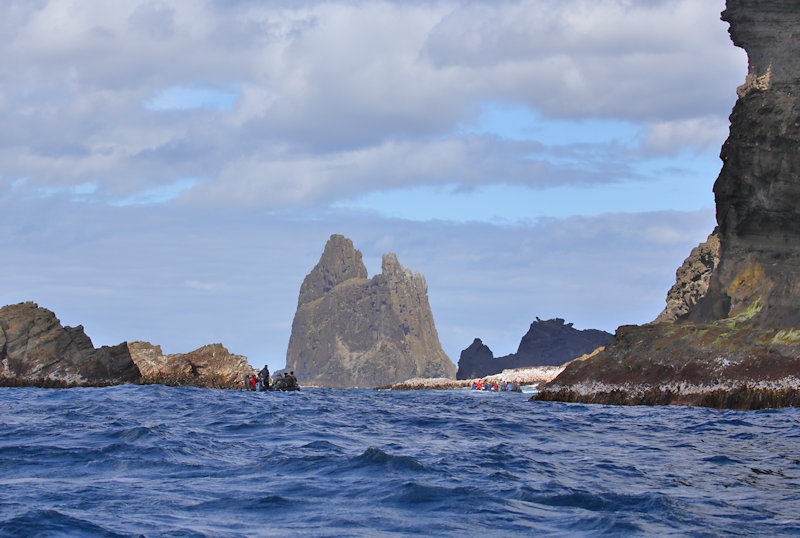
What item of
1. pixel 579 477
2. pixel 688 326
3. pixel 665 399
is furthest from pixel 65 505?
pixel 688 326

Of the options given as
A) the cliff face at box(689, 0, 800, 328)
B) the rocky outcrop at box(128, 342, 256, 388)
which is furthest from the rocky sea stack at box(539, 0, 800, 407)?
the rocky outcrop at box(128, 342, 256, 388)

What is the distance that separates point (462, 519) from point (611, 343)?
40805mm

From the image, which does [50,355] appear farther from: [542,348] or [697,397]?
[542,348]

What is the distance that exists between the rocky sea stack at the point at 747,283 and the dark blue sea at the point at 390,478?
14631 millimetres

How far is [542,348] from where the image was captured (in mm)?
189125

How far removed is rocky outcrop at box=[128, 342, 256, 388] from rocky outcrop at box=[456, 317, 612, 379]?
11945 centimetres

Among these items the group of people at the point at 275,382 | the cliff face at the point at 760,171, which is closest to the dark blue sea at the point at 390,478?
the cliff face at the point at 760,171

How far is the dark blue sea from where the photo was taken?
1114 cm

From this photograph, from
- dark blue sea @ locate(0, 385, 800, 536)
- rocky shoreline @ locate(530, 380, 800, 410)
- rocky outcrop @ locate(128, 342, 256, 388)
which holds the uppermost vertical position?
rocky outcrop @ locate(128, 342, 256, 388)

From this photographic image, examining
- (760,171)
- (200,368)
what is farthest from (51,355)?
(760,171)

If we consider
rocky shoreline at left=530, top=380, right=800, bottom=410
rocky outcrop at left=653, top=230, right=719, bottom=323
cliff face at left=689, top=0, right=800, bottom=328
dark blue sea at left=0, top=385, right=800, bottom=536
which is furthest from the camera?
rocky outcrop at left=653, top=230, right=719, bottom=323

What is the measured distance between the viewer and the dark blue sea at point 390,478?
11.1m

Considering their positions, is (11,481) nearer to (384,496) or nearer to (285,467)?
(285,467)

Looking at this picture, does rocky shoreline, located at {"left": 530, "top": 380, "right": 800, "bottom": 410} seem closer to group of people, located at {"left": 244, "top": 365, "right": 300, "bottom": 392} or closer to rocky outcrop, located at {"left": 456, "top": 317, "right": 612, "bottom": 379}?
group of people, located at {"left": 244, "top": 365, "right": 300, "bottom": 392}
